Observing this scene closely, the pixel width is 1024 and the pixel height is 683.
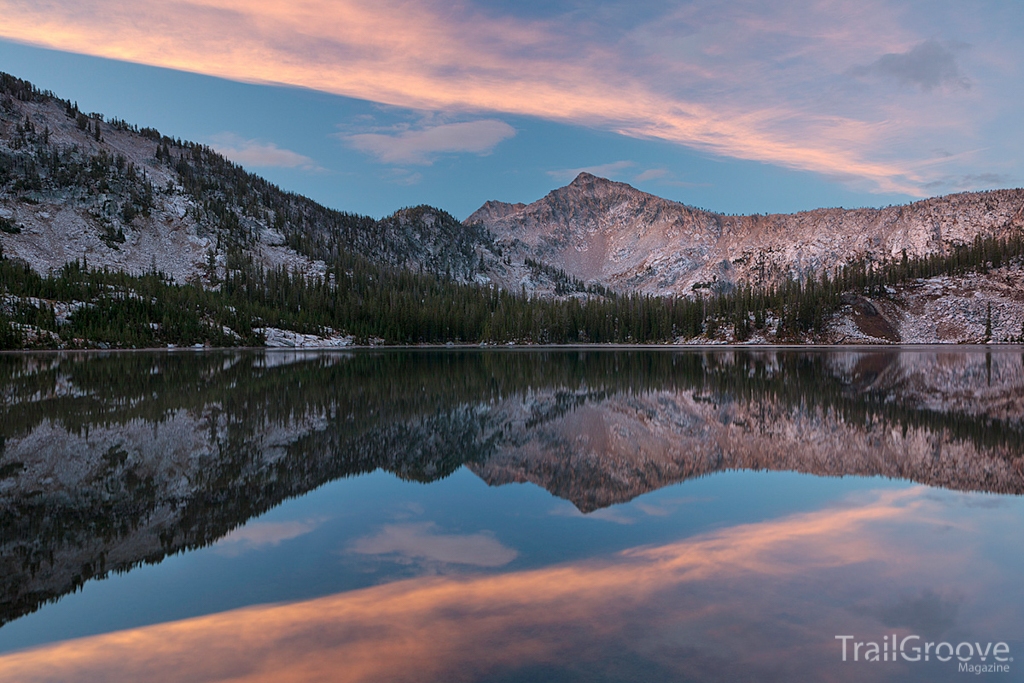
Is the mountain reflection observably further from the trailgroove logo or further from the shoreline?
the shoreline

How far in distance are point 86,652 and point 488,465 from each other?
11569mm

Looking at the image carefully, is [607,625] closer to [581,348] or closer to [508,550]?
[508,550]

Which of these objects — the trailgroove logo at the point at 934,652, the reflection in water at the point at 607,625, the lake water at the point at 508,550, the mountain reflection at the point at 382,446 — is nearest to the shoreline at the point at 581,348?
the mountain reflection at the point at 382,446

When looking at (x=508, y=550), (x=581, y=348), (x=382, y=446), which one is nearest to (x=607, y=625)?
(x=508, y=550)

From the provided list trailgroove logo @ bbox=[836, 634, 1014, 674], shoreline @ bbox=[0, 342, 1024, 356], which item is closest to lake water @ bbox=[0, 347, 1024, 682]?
trailgroove logo @ bbox=[836, 634, 1014, 674]

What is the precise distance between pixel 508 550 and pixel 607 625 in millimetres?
3256

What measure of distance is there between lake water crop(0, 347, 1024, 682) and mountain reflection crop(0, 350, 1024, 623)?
12cm

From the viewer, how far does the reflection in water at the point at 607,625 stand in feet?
22.9

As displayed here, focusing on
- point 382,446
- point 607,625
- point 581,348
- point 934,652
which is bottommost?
point 581,348

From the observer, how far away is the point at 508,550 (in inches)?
432

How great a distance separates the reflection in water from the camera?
6977 millimetres

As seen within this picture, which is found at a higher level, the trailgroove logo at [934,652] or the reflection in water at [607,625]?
the reflection in water at [607,625]

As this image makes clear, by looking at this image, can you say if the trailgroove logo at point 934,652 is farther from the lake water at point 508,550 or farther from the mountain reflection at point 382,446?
the mountain reflection at point 382,446

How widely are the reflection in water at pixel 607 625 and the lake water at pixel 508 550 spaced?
0.12 feet
